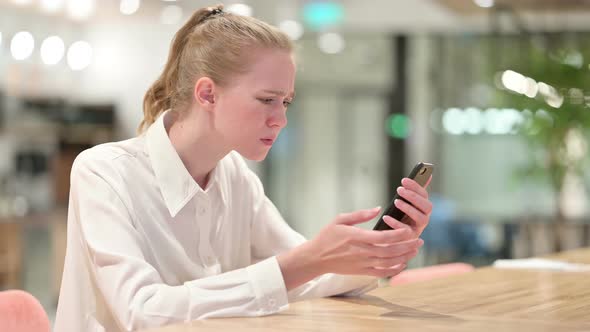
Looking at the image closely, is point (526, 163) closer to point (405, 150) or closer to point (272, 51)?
point (405, 150)

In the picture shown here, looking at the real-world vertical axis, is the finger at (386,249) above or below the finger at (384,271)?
above

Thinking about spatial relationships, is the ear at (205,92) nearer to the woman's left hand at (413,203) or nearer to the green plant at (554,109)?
the woman's left hand at (413,203)

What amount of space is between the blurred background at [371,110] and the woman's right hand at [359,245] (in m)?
6.51

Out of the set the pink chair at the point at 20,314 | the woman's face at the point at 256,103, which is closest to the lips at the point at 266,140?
the woman's face at the point at 256,103

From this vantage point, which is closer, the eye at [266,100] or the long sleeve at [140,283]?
the long sleeve at [140,283]

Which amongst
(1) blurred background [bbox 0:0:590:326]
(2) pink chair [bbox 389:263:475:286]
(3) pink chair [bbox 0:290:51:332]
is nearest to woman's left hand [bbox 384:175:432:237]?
(3) pink chair [bbox 0:290:51:332]

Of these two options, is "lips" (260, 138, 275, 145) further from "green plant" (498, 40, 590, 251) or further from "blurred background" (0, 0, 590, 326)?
"green plant" (498, 40, 590, 251)

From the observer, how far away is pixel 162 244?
1981 millimetres

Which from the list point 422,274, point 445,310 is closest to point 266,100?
point 445,310

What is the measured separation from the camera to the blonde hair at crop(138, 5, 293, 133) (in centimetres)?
201

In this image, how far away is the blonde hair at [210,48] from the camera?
2.01 meters

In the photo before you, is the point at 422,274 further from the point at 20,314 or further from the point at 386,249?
the point at 20,314

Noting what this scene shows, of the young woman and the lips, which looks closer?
the young woman

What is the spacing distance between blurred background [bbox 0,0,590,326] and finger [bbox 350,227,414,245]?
257 inches
